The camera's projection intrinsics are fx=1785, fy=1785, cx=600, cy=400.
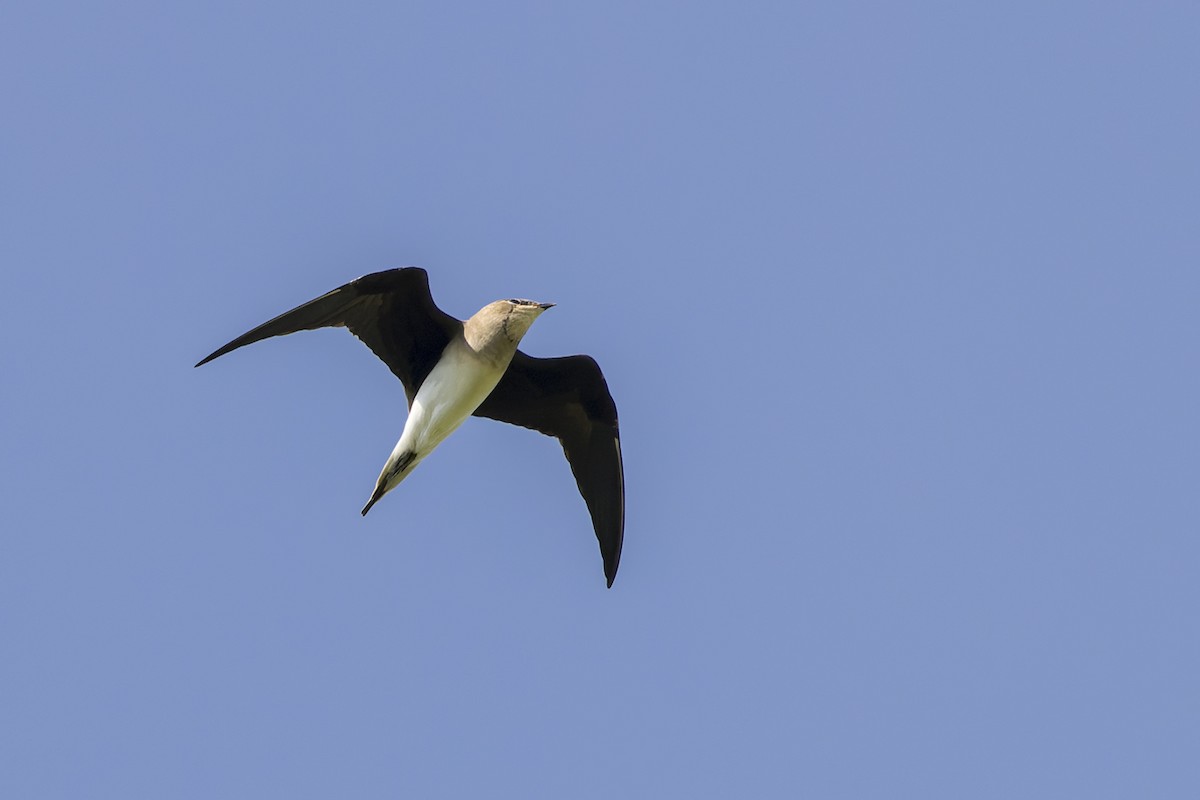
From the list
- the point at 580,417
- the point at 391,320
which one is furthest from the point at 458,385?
the point at 580,417

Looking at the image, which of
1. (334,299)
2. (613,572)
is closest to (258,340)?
(334,299)

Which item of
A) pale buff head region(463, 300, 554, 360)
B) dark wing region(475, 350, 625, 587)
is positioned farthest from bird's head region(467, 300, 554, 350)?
dark wing region(475, 350, 625, 587)

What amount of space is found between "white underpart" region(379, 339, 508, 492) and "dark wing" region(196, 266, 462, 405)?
0.24 meters

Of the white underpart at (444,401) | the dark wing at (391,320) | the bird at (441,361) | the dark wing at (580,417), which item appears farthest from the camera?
the dark wing at (580,417)

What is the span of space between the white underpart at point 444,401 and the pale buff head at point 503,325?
11 cm

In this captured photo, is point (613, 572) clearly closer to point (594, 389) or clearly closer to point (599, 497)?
point (599, 497)

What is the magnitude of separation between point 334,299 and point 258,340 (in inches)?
27.6

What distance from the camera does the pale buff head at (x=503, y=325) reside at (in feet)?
45.2

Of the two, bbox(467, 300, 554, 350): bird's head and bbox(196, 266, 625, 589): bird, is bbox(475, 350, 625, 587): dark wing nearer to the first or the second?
bbox(196, 266, 625, 589): bird

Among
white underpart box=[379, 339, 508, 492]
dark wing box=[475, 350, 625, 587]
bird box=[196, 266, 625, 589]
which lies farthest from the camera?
dark wing box=[475, 350, 625, 587]

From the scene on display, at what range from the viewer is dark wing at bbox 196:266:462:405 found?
13.5 metres

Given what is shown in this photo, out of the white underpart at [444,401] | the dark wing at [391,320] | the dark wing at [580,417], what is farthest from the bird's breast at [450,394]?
the dark wing at [580,417]

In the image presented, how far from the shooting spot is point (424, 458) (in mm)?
13984

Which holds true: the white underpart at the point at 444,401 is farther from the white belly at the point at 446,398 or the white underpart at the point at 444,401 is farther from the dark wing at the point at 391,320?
the dark wing at the point at 391,320
